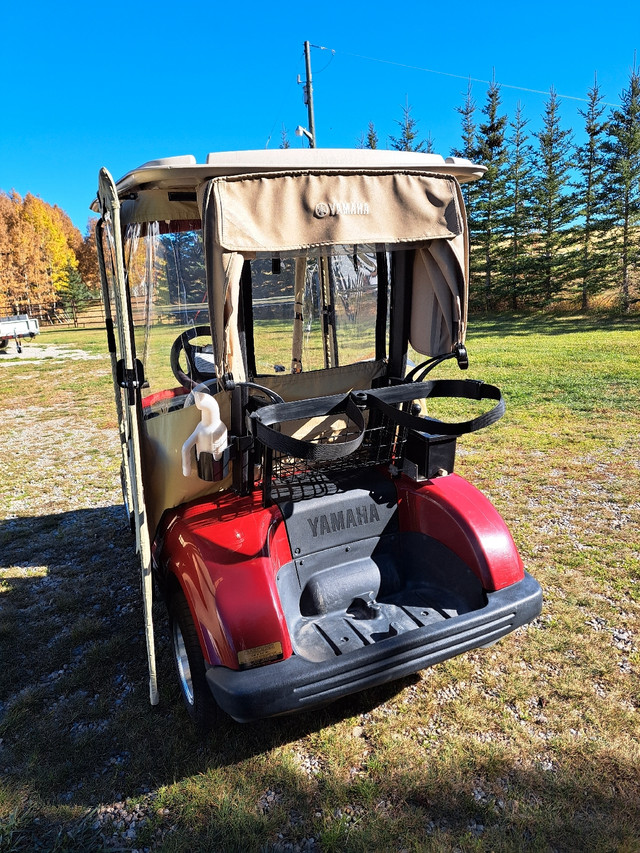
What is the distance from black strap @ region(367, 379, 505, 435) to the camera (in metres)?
2.46

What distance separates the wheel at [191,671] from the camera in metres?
2.48

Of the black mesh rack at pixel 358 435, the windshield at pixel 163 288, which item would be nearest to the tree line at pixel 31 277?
the windshield at pixel 163 288

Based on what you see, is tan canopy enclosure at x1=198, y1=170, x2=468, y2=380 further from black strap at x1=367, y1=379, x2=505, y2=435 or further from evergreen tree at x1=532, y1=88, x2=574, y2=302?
evergreen tree at x1=532, y1=88, x2=574, y2=302

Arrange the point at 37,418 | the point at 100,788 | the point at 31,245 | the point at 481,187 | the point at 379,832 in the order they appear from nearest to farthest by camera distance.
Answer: the point at 379,832 → the point at 100,788 → the point at 37,418 → the point at 481,187 → the point at 31,245

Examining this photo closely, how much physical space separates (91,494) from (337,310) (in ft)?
12.1

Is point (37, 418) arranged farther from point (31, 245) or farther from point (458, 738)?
point (31, 245)

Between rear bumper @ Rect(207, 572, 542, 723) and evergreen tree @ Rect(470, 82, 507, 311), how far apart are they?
25.0 metres

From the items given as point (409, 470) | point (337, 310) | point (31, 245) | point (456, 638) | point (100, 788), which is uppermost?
point (31, 245)

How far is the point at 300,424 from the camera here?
300 centimetres

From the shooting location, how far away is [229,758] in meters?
2.45

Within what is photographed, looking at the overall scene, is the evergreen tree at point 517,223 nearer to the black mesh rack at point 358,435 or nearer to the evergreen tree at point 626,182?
the evergreen tree at point 626,182

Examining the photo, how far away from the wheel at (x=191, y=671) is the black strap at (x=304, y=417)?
0.95 m

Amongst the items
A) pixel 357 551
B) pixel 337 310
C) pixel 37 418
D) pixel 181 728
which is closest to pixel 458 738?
pixel 357 551

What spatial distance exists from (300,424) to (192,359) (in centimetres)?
73
